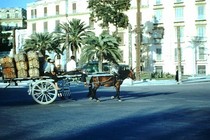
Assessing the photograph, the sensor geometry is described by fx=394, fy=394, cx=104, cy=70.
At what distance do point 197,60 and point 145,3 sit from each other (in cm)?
1386

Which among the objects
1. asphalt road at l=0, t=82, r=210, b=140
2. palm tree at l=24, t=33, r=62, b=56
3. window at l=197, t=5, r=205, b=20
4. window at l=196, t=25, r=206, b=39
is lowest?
asphalt road at l=0, t=82, r=210, b=140

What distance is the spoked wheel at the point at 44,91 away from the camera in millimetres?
15766

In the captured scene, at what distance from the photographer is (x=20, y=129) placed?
970cm

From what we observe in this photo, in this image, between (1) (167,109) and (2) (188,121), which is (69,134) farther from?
(1) (167,109)

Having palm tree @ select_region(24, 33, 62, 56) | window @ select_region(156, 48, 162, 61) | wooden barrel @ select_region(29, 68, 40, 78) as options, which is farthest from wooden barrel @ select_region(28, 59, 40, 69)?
window @ select_region(156, 48, 162, 61)

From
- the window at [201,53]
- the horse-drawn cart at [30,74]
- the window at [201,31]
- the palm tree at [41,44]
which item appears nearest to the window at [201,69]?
the window at [201,53]

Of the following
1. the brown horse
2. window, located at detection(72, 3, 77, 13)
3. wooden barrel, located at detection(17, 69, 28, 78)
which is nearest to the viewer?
wooden barrel, located at detection(17, 69, 28, 78)

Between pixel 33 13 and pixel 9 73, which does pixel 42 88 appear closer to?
pixel 9 73

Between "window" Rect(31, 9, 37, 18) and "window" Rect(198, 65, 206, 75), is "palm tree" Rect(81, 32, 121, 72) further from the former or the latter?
"window" Rect(31, 9, 37, 18)

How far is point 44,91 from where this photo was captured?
1577 centimetres

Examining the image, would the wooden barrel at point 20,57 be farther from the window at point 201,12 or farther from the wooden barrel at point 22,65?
the window at point 201,12

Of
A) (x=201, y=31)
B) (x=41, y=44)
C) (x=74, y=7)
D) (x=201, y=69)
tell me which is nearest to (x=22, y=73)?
(x=41, y=44)

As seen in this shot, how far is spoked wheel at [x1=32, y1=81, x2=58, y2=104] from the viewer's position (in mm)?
15766

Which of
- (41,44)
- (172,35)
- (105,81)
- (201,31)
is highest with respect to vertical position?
(201,31)
